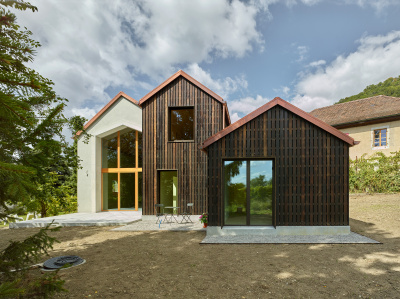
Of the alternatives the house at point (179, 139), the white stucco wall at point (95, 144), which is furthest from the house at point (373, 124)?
the white stucco wall at point (95, 144)

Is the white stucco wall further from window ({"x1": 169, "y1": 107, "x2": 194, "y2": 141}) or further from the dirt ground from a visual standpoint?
the dirt ground

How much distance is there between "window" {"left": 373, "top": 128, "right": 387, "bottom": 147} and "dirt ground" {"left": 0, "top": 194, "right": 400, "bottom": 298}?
12.6 meters

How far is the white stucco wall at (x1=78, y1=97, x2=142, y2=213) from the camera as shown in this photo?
13578 millimetres

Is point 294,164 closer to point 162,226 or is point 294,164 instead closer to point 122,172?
point 162,226

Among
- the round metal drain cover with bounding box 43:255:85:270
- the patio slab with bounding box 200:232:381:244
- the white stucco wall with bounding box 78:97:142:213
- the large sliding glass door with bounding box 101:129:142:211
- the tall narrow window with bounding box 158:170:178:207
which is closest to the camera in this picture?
the round metal drain cover with bounding box 43:255:85:270

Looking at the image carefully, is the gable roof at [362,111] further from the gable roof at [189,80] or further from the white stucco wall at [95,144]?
the white stucco wall at [95,144]

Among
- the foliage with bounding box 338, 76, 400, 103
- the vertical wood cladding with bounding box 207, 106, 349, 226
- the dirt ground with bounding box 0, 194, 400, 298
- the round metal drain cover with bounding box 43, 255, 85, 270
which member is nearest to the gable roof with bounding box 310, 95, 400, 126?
the dirt ground with bounding box 0, 194, 400, 298

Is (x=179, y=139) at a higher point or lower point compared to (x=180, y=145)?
higher

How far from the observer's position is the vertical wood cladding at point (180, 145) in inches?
458

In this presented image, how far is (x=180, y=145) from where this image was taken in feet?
39.0

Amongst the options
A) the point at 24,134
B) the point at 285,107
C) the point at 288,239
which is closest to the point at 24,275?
the point at 24,134

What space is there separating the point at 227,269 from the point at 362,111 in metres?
21.4

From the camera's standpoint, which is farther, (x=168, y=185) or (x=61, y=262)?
(x=168, y=185)

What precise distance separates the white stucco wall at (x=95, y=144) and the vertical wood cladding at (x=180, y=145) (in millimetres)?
1900
